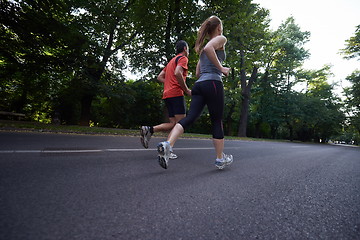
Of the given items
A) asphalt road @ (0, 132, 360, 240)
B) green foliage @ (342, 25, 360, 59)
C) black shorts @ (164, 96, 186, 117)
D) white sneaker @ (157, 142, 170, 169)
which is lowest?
asphalt road @ (0, 132, 360, 240)

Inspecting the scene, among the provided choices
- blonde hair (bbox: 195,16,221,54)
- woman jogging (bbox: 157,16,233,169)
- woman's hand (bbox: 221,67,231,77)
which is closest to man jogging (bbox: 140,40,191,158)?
blonde hair (bbox: 195,16,221,54)

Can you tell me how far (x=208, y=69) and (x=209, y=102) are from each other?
0.50m

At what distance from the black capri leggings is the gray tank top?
0.08 meters

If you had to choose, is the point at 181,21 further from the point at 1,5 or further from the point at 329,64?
the point at 329,64

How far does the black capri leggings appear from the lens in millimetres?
2652

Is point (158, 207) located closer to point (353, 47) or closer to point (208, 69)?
point (208, 69)

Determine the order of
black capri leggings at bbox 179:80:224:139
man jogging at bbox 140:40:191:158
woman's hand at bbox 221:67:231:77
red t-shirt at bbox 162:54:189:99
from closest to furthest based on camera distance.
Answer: woman's hand at bbox 221:67:231:77 < black capri leggings at bbox 179:80:224:139 < man jogging at bbox 140:40:191:158 < red t-shirt at bbox 162:54:189:99

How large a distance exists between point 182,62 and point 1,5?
28.6ft

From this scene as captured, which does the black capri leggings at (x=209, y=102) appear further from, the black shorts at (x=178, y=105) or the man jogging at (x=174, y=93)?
the black shorts at (x=178, y=105)

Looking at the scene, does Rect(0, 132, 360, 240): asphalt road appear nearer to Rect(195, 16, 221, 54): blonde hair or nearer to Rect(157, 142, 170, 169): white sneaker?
Rect(157, 142, 170, 169): white sneaker

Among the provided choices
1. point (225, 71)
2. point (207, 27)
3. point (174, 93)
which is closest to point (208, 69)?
point (225, 71)

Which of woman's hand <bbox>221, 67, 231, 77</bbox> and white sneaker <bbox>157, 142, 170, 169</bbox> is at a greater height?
woman's hand <bbox>221, 67, 231, 77</bbox>

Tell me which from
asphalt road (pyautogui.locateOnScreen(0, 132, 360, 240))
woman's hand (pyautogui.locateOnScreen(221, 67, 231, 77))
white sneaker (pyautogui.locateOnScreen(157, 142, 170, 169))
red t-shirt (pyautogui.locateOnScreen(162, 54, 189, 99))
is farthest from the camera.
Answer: red t-shirt (pyautogui.locateOnScreen(162, 54, 189, 99))

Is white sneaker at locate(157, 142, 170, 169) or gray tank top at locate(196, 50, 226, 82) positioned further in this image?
gray tank top at locate(196, 50, 226, 82)
